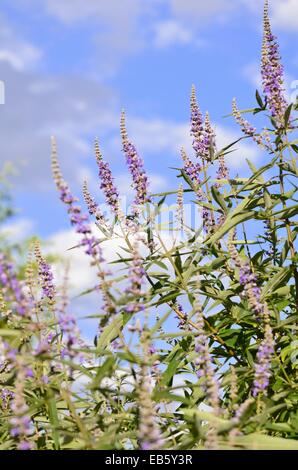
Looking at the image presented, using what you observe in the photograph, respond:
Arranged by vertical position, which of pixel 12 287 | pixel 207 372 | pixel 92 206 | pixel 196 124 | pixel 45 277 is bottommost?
pixel 207 372

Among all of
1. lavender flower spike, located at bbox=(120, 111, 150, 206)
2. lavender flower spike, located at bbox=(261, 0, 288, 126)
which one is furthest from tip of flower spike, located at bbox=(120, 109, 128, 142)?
lavender flower spike, located at bbox=(261, 0, 288, 126)

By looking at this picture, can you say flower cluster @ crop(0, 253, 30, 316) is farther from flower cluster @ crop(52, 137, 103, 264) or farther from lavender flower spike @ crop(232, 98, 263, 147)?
lavender flower spike @ crop(232, 98, 263, 147)

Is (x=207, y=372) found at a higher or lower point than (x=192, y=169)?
lower

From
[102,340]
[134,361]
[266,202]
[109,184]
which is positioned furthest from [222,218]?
[134,361]

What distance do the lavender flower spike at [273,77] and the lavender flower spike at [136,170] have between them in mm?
1147

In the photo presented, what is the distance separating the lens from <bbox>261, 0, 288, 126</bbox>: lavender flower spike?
589 cm

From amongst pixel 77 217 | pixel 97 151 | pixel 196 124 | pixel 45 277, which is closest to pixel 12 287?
pixel 77 217

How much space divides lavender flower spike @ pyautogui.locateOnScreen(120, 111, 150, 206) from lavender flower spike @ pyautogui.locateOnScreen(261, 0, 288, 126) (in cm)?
115

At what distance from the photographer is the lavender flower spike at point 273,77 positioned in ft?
19.3

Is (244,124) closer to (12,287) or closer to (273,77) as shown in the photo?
(273,77)

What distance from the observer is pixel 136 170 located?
5801 millimetres

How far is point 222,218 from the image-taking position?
631cm

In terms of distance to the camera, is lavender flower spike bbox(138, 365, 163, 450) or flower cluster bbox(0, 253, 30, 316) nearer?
lavender flower spike bbox(138, 365, 163, 450)

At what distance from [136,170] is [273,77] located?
1.35m
